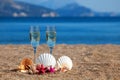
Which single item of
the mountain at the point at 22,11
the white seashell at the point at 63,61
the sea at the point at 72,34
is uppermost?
the mountain at the point at 22,11

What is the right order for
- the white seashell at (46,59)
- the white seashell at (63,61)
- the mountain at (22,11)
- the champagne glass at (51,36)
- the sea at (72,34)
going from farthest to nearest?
the mountain at (22,11)
the sea at (72,34)
the white seashell at (63,61)
the white seashell at (46,59)
the champagne glass at (51,36)

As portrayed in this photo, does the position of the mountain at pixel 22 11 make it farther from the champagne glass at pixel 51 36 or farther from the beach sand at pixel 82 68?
the champagne glass at pixel 51 36

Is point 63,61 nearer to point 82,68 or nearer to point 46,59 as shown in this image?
point 46,59

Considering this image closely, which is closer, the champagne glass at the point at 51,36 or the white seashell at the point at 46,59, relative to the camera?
the champagne glass at the point at 51,36

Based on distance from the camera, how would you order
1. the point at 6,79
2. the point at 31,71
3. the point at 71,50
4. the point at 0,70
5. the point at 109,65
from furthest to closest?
the point at 71,50 → the point at 109,65 → the point at 0,70 → the point at 31,71 → the point at 6,79

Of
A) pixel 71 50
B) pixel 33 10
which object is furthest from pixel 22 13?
pixel 71 50

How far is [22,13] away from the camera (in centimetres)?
18450

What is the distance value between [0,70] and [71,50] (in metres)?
5.13

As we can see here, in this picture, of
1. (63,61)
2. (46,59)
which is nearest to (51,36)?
(46,59)

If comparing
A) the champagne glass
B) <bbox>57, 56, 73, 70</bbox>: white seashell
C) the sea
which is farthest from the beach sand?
the sea

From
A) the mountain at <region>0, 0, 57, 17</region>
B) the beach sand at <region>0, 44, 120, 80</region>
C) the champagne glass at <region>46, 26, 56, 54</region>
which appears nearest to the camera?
the beach sand at <region>0, 44, 120, 80</region>

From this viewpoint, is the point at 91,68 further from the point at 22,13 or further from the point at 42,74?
the point at 22,13

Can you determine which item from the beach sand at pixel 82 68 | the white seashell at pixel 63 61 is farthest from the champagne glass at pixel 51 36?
the beach sand at pixel 82 68

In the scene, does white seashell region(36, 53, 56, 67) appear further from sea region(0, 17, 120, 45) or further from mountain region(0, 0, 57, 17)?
mountain region(0, 0, 57, 17)
